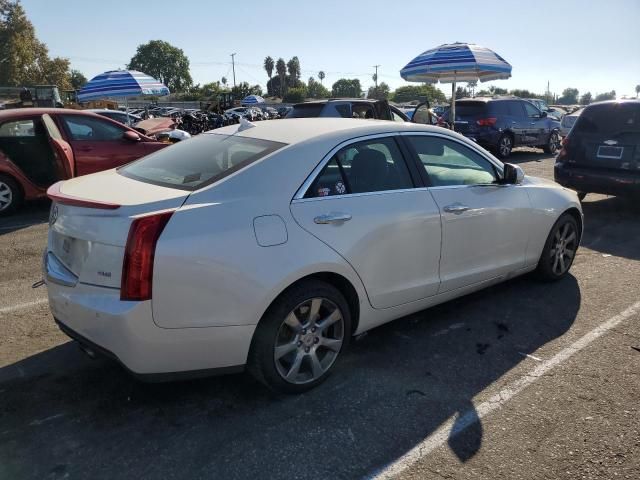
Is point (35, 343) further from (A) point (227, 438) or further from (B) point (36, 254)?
(B) point (36, 254)

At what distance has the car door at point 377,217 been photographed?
3.01 meters

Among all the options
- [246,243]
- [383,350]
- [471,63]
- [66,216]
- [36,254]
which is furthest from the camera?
[471,63]

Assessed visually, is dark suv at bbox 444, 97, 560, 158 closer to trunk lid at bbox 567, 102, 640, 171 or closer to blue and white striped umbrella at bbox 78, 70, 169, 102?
trunk lid at bbox 567, 102, 640, 171

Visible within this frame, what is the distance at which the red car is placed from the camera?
7.43 metres

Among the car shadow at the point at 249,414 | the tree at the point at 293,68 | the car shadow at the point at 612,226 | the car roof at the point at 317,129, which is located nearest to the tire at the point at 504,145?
the car shadow at the point at 612,226

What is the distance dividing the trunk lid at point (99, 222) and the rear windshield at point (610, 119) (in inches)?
275

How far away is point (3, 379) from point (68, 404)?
584 mm

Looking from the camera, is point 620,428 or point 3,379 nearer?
point 620,428

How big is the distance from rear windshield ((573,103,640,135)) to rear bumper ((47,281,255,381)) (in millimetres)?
6935

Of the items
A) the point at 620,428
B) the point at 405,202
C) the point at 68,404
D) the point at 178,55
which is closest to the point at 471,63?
the point at 405,202

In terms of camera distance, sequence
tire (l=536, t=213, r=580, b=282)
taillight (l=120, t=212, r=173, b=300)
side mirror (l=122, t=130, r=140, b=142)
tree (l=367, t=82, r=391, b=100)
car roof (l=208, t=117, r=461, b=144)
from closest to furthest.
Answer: taillight (l=120, t=212, r=173, b=300), car roof (l=208, t=117, r=461, b=144), tire (l=536, t=213, r=580, b=282), side mirror (l=122, t=130, r=140, b=142), tree (l=367, t=82, r=391, b=100)

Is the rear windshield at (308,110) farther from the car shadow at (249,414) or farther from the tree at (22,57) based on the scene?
the tree at (22,57)

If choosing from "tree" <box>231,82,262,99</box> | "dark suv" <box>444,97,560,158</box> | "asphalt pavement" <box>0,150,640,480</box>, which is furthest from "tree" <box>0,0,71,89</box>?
"asphalt pavement" <box>0,150,640,480</box>

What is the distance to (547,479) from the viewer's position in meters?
2.39
